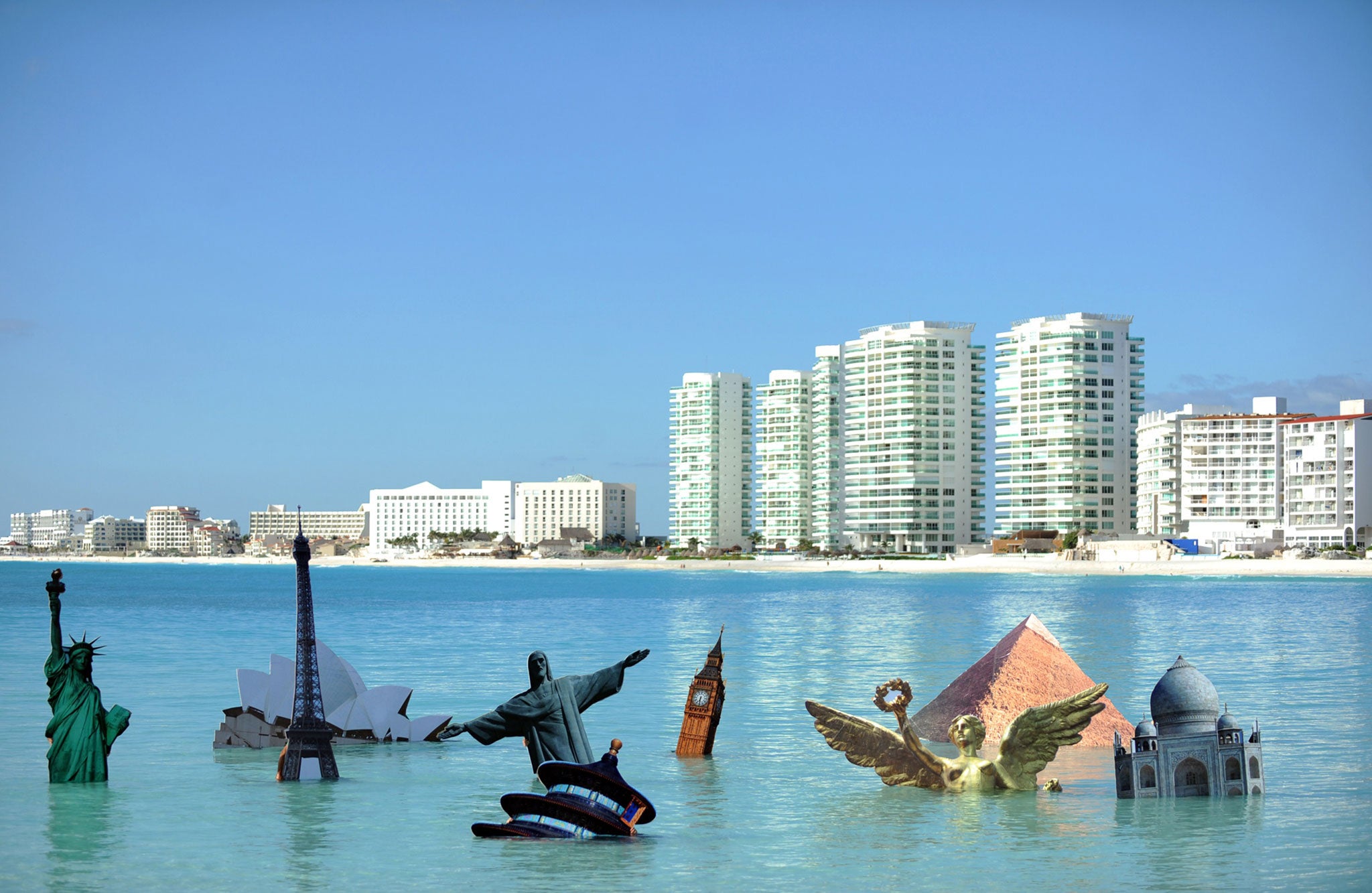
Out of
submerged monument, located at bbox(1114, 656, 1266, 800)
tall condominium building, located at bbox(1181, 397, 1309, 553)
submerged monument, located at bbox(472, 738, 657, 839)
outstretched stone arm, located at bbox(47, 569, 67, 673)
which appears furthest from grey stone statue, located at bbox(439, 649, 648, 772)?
tall condominium building, located at bbox(1181, 397, 1309, 553)

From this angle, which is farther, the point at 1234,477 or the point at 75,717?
the point at 1234,477

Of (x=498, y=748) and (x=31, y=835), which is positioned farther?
(x=498, y=748)

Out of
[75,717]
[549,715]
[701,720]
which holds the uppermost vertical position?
[549,715]

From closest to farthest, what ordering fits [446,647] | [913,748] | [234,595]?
[913,748] → [446,647] → [234,595]

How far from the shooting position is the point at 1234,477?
19175cm

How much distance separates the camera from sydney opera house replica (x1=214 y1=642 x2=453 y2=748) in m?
24.1

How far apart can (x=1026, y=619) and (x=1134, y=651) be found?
23.8 meters

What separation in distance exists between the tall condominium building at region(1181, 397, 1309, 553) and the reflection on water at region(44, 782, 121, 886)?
605 feet

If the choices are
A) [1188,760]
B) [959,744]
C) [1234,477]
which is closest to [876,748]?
[959,744]

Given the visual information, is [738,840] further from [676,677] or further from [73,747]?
[676,677]

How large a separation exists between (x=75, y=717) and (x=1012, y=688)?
13329 millimetres

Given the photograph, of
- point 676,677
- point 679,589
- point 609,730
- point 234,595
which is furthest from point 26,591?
point 609,730

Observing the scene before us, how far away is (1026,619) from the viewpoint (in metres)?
24.2

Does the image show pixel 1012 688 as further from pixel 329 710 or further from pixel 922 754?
pixel 329 710
